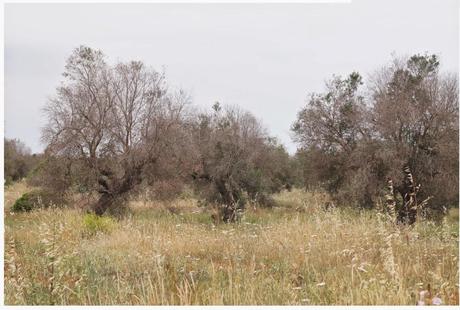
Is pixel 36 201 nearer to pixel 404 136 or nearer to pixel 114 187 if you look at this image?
pixel 114 187

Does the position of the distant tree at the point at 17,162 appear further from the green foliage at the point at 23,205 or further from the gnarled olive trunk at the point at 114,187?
the gnarled olive trunk at the point at 114,187

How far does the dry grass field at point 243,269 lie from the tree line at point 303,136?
9228mm

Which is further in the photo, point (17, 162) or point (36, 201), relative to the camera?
point (17, 162)

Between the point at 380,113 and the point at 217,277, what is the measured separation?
43.5 ft

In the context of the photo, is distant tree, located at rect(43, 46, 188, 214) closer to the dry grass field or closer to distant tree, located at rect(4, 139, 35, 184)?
the dry grass field

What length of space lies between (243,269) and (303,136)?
1605cm

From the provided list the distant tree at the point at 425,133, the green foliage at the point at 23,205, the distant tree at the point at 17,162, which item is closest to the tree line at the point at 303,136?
the distant tree at the point at 425,133

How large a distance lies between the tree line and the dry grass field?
363 inches

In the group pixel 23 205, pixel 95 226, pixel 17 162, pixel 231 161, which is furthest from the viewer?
pixel 17 162

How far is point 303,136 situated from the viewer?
70.1ft

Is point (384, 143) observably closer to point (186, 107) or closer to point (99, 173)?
point (186, 107)

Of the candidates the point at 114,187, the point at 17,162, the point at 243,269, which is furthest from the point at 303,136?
the point at 17,162

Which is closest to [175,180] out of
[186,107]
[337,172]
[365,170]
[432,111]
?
[186,107]

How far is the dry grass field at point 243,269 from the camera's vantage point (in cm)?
437
